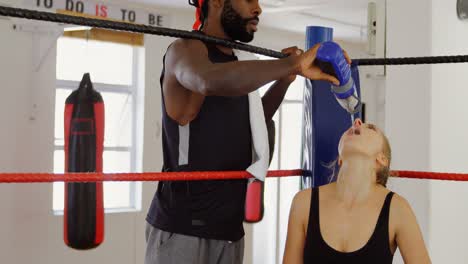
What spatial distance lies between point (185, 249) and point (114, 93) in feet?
15.5

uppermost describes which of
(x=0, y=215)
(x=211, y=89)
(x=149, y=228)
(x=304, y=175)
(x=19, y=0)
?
(x=19, y=0)

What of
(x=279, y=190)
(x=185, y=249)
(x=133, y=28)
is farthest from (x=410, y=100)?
(x=279, y=190)

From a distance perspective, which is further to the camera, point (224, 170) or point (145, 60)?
point (145, 60)

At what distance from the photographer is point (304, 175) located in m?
1.51

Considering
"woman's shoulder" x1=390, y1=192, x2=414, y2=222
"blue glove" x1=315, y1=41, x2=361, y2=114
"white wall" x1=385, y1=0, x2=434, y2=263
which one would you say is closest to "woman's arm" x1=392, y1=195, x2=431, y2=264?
"woman's shoulder" x1=390, y1=192, x2=414, y2=222

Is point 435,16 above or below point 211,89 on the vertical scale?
above

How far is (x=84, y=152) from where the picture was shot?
4543 mm

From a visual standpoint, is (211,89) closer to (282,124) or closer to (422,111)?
(422,111)

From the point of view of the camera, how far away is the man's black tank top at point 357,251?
50.0 inches

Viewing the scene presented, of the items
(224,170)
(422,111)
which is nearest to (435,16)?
(422,111)

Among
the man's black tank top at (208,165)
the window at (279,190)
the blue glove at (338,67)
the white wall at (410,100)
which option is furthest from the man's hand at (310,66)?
the window at (279,190)

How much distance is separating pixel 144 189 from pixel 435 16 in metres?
4.01

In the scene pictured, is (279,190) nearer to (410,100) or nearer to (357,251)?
(410,100)

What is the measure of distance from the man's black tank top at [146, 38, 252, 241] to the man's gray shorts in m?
0.02
